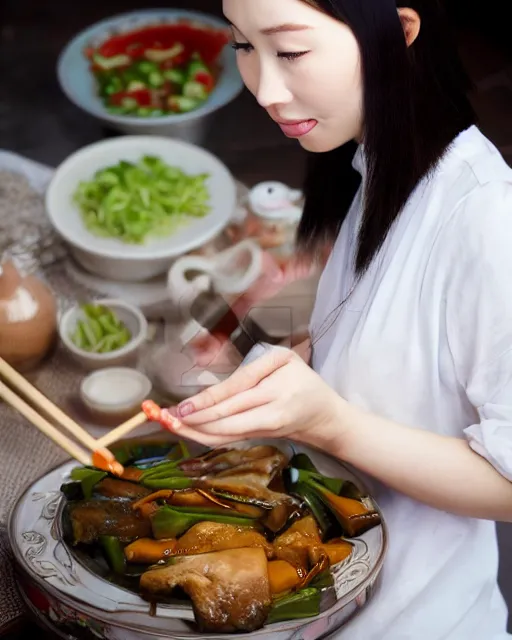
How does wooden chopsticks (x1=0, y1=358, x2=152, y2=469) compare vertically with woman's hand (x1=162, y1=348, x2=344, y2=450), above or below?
below

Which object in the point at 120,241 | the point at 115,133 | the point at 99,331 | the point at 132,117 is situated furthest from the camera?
the point at 115,133

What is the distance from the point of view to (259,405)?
2.39 ft

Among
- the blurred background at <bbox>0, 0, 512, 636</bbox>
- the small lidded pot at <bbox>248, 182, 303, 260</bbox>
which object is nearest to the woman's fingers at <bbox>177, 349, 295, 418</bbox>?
the blurred background at <bbox>0, 0, 512, 636</bbox>

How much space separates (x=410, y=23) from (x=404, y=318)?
260 mm

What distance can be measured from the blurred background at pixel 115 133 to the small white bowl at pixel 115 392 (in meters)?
0.52

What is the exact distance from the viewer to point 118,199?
49.6 inches

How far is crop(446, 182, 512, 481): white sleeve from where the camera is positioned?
73cm

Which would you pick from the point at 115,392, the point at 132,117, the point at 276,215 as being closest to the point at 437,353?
the point at 115,392

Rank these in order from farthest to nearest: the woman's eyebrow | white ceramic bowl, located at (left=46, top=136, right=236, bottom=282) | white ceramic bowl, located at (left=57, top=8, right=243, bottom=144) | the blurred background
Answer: white ceramic bowl, located at (left=57, top=8, right=243, bottom=144), the blurred background, white ceramic bowl, located at (left=46, top=136, right=236, bottom=282), the woman's eyebrow

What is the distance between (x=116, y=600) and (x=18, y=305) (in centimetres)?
42

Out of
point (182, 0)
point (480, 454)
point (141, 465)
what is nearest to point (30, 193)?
point (141, 465)

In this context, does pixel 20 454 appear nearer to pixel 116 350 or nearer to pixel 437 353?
pixel 116 350

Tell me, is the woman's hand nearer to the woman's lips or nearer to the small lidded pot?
the woman's lips

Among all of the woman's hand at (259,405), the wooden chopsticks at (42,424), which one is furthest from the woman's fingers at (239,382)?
the wooden chopsticks at (42,424)
